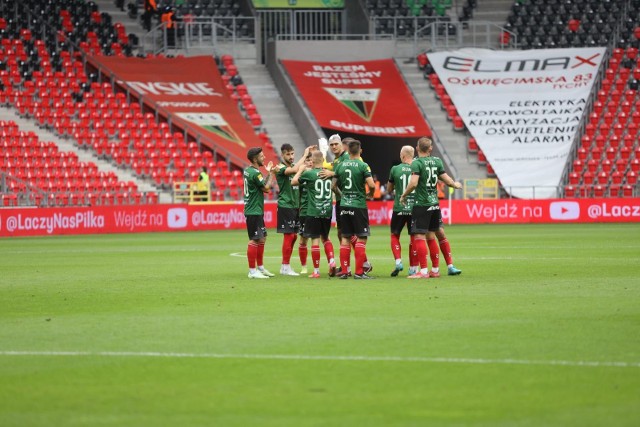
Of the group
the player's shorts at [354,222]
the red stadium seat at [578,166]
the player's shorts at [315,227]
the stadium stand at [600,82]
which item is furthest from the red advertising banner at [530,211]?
the player's shorts at [354,222]

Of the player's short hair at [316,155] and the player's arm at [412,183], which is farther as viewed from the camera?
the player's short hair at [316,155]

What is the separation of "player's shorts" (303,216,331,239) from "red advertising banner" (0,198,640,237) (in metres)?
21.2

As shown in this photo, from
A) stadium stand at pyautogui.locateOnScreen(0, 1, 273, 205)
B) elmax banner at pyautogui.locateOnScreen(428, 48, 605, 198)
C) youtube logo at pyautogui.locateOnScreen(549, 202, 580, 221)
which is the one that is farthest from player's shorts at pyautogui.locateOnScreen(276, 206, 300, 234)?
elmax banner at pyautogui.locateOnScreen(428, 48, 605, 198)

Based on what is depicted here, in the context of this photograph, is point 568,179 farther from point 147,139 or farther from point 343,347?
point 343,347

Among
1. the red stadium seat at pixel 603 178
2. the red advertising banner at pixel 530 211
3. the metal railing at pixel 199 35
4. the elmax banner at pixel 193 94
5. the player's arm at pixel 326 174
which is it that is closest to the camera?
Result: the player's arm at pixel 326 174

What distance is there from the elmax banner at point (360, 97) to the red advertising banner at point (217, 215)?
678cm

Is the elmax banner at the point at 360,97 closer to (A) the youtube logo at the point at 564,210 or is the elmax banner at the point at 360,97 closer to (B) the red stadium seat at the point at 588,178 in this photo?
(B) the red stadium seat at the point at 588,178

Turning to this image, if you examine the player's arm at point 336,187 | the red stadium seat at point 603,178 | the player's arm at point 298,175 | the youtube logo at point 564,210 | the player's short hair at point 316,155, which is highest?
the player's short hair at point 316,155

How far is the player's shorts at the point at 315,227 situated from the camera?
19.2m

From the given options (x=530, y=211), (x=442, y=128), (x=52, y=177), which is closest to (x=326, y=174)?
(x=52, y=177)

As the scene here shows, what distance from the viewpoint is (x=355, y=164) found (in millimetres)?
18547

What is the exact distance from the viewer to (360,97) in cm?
5338

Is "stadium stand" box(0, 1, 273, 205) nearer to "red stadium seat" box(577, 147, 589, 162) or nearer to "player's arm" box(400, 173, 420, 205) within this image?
"red stadium seat" box(577, 147, 589, 162)

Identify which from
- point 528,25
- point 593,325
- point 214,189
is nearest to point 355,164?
point 593,325
